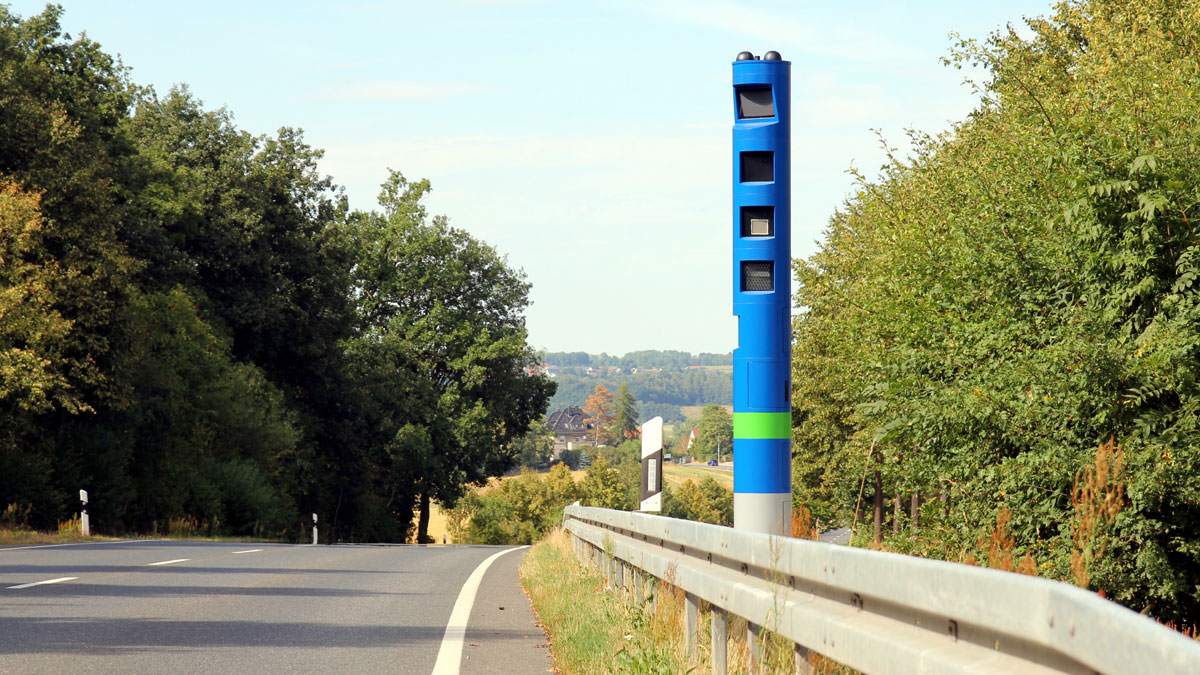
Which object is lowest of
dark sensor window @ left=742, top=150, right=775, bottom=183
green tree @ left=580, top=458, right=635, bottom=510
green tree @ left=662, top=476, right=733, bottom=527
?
green tree @ left=662, top=476, right=733, bottom=527

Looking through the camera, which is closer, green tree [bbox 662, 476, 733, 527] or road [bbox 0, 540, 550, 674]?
road [bbox 0, 540, 550, 674]

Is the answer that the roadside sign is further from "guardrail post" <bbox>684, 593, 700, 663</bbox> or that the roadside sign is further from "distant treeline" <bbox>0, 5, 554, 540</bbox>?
"distant treeline" <bbox>0, 5, 554, 540</bbox>

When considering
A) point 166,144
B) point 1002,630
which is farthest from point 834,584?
point 166,144

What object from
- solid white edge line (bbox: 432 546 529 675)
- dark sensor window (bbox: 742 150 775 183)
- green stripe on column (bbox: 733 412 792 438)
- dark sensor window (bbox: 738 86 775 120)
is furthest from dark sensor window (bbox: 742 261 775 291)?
solid white edge line (bbox: 432 546 529 675)

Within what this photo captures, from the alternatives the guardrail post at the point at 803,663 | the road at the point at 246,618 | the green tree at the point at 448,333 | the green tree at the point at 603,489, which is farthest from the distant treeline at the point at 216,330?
the green tree at the point at 603,489

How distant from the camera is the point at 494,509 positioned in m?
104

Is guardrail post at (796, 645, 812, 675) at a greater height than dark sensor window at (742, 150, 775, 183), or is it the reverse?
dark sensor window at (742, 150, 775, 183)

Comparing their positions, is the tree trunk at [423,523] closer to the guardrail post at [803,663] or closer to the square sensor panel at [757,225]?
the square sensor panel at [757,225]

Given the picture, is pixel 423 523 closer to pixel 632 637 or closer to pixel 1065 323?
pixel 1065 323

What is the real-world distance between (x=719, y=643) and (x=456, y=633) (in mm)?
3880

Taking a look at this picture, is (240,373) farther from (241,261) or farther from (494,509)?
(494,509)

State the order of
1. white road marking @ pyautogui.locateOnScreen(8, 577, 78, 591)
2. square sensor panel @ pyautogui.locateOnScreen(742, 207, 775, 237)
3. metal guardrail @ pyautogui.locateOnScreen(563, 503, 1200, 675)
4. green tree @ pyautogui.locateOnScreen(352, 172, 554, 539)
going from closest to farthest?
metal guardrail @ pyautogui.locateOnScreen(563, 503, 1200, 675)
square sensor panel @ pyautogui.locateOnScreen(742, 207, 775, 237)
white road marking @ pyautogui.locateOnScreen(8, 577, 78, 591)
green tree @ pyautogui.locateOnScreen(352, 172, 554, 539)

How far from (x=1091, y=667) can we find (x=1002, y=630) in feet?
1.95

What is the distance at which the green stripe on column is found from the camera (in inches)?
450
